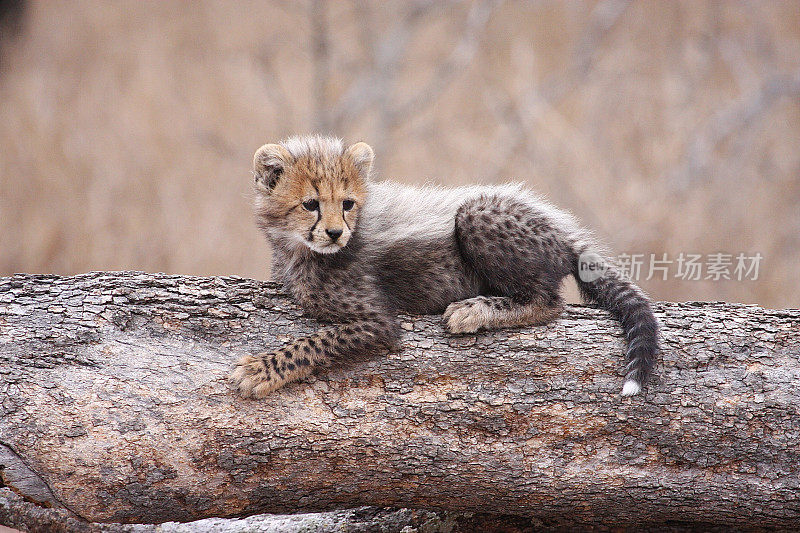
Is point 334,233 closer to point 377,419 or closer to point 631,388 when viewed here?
point 377,419

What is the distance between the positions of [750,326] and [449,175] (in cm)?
477

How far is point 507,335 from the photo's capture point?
9.85 ft

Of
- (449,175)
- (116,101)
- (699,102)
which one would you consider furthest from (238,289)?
(699,102)

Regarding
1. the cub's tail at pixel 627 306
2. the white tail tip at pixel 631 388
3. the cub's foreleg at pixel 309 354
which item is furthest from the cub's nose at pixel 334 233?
the white tail tip at pixel 631 388

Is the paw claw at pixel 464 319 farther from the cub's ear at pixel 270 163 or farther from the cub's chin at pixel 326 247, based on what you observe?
the cub's ear at pixel 270 163

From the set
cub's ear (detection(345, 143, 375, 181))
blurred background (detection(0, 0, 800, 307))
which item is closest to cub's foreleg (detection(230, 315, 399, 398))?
cub's ear (detection(345, 143, 375, 181))

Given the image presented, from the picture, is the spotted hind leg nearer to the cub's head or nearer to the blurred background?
the cub's head

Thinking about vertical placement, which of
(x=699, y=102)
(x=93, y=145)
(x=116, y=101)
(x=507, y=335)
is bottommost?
(x=507, y=335)

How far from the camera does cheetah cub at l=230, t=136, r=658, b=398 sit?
287cm

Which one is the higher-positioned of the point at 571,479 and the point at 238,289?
the point at 238,289

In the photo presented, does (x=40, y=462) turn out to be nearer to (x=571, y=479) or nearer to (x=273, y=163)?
(x=273, y=163)

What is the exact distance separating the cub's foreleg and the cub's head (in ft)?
1.09

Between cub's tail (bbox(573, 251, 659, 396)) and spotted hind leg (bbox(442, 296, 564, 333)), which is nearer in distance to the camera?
cub's tail (bbox(573, 251, 659, 396))

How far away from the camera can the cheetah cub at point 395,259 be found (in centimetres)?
287
